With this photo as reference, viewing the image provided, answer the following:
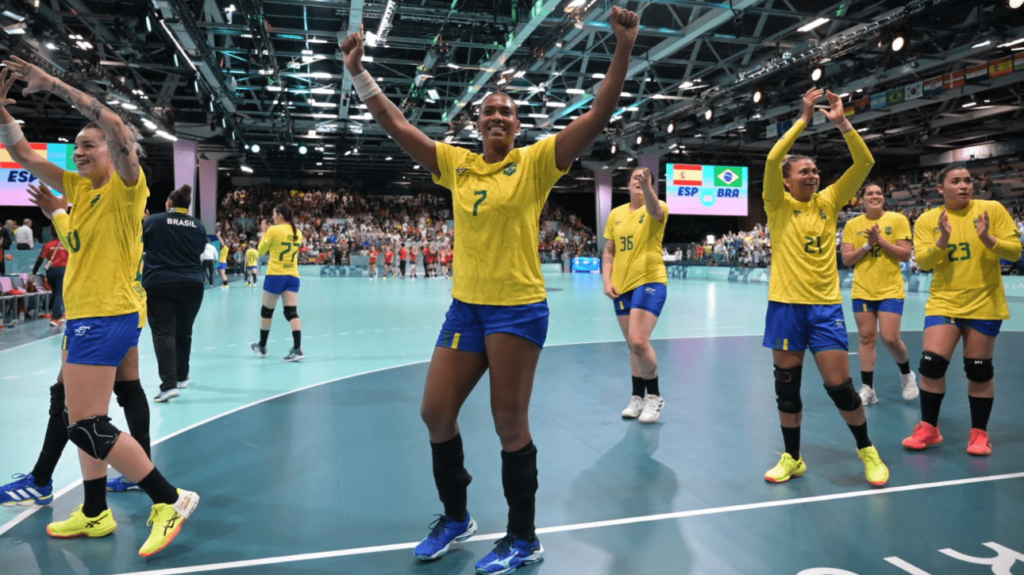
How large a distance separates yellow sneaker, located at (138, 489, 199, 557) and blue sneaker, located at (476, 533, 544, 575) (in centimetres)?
132

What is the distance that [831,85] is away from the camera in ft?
58.5

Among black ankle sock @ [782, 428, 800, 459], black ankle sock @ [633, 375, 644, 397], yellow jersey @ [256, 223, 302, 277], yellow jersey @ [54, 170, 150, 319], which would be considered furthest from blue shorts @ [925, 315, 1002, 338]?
yellow jersey @ [256, 223, 302, 277]

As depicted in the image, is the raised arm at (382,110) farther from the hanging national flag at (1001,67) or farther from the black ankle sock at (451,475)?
the hanging national flag at (1001,67)

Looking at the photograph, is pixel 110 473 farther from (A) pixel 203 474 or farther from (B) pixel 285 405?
(B) pixel 285 405

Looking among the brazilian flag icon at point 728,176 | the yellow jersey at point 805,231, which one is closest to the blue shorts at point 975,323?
the yellow jersey at point 805,231

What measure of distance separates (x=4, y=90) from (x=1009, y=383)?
769 centimetres

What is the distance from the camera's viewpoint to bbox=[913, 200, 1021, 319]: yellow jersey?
3990 mm

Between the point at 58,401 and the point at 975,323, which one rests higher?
the point at 975,323

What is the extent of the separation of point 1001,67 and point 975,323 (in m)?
14.5

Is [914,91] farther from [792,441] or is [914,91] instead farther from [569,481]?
[569,481]

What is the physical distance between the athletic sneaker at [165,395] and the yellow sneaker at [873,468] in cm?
517

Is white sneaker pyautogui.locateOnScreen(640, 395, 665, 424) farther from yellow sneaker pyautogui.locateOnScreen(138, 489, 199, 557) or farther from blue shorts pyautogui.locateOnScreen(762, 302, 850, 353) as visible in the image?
yellow sneaker pyautogui.locateOnScreen(138, 489, 199, 557)

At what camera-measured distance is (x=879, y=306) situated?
5266 millimetres

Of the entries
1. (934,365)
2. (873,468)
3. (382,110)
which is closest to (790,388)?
(873,468)
